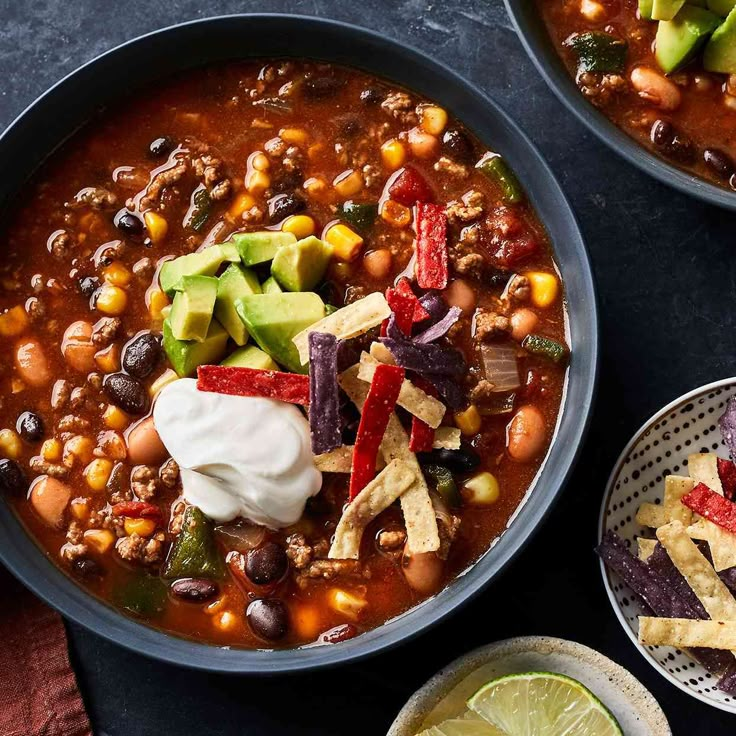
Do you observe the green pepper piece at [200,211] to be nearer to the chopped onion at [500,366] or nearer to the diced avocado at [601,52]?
the chopped onion at [500,366]

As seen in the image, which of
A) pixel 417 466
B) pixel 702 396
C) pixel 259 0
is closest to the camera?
pixel 417 466

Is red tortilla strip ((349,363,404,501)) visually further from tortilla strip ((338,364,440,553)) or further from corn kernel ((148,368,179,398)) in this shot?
corn kernel ((148,368,179,398))

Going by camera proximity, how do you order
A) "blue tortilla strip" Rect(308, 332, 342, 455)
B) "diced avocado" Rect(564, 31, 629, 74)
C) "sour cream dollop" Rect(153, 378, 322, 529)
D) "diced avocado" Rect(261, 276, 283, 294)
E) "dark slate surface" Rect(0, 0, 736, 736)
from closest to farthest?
"blue tortilla strip" Rect(308, 332, 342, 455), "sour cream dollop" Rect(153, 378, 322, 529), "diced avocado" Rect(261, 276, 283, 294), "diced avocado" Rect(564, 31, 629, 74), "dark slate surface" Rect(0, 0, 736, 736)

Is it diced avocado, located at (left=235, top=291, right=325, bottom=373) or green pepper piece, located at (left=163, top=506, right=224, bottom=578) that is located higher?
diced avocado, located at (left=235, top=291, right=325, bottom=373)

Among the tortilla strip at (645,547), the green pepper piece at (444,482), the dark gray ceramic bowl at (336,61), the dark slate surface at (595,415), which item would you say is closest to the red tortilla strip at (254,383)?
the green pepper piece at (444,482)

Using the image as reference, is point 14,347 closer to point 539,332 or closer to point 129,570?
A: point 129,570

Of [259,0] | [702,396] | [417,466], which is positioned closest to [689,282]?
[702,396]

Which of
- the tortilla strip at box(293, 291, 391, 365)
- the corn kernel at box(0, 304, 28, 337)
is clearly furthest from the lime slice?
the corn kernel at box(0, 304, 28, 337)

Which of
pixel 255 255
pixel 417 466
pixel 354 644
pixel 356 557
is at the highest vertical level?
pixel 255 255
